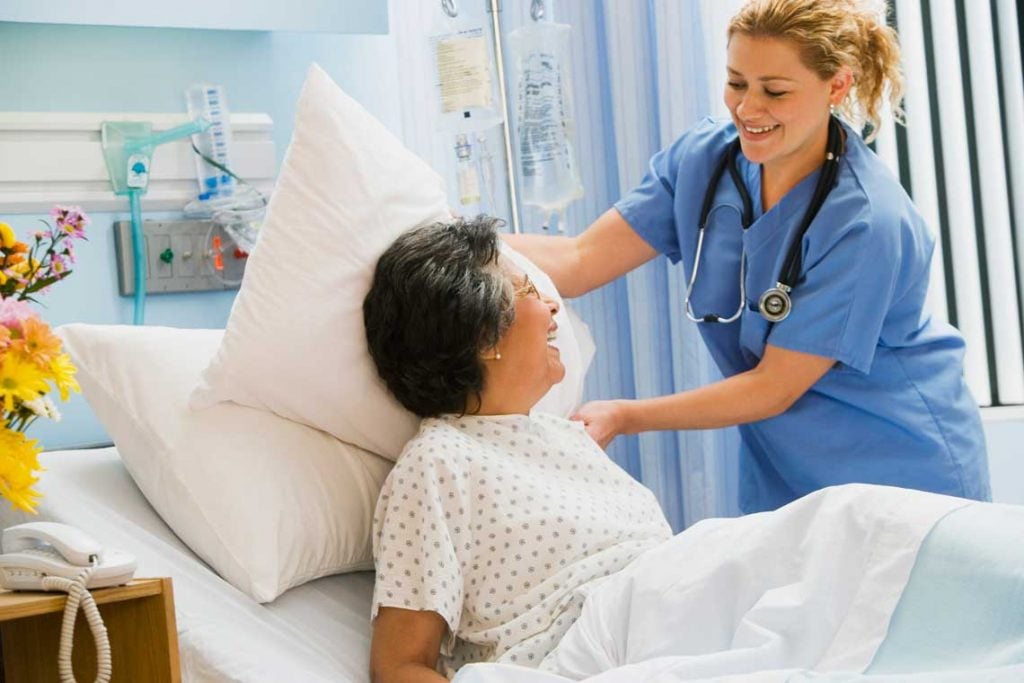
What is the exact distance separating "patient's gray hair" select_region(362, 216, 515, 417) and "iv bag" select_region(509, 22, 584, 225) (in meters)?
0.85

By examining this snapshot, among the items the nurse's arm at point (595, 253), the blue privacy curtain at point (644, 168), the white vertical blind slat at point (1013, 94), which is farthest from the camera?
the white vertical blind slat at point (1013, 94)

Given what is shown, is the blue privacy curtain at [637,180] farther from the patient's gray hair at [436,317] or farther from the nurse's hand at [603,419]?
the patient's gray hair at [436,317]

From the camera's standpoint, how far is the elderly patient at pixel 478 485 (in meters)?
1.57

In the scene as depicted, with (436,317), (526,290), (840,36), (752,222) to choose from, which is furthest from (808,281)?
(436,317)

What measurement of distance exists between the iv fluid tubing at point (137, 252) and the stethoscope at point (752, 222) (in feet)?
3.29

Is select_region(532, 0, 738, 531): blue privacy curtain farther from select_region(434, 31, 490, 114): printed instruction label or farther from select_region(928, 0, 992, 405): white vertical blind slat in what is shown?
select_region(928, 0, 992, 405): white vertical blind slat

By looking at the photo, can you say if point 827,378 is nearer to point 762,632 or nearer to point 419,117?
point 762,632

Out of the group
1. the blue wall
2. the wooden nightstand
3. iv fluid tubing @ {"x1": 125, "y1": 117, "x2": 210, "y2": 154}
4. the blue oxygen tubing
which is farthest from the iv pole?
the wooden nightstand

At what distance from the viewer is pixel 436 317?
1.72m

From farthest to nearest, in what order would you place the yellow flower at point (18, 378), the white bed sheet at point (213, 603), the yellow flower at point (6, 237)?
1. the white bed sheet at point (213, 603)
2. the yellow flower at point (6, 237)
3. the yellow flower at point (18, 378)

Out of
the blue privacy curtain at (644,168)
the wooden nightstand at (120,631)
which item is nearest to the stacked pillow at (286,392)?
the wooden nightstand at (120,631)

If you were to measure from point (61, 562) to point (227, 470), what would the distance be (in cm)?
38

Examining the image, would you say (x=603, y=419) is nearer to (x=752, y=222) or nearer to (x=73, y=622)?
(x=752, y=222)

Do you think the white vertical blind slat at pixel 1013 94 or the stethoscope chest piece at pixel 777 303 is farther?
the white vertical blind slat at pixel 1013 94
